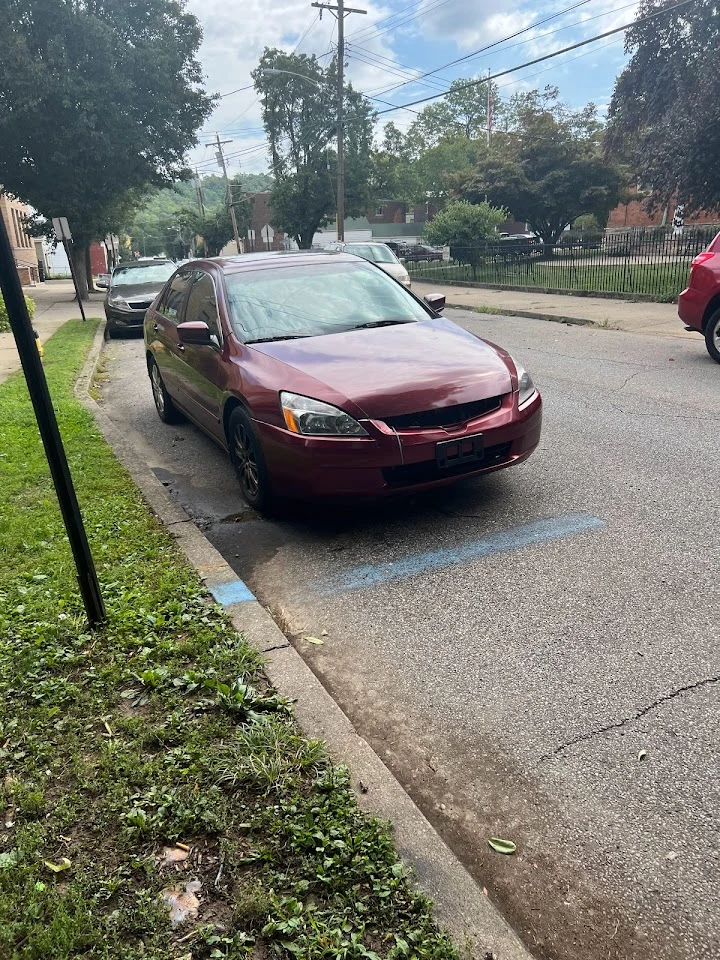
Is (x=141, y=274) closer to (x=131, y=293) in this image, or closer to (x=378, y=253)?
(x=131, y=293)

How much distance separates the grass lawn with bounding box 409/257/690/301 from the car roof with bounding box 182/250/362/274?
1263 cm

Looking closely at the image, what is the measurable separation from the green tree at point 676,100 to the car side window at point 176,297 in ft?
48.6

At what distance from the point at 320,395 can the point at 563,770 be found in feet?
8.04

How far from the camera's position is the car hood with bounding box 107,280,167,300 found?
16.4 metres

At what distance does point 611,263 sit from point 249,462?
16214 mm

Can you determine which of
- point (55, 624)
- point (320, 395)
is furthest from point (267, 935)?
point (320, 395)

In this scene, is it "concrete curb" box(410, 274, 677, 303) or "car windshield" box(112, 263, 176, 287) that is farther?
"car windshield" box(112, 263, 176, 287)

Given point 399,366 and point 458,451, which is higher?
point 399,366

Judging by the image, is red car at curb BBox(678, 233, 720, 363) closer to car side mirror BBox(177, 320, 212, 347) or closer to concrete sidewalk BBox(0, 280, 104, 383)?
car side mirror BBox(177, 320, 212, 347)

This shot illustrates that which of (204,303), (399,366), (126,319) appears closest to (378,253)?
(126,319)

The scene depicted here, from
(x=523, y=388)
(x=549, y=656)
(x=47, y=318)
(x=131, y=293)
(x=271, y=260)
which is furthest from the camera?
(x=47, y=318)

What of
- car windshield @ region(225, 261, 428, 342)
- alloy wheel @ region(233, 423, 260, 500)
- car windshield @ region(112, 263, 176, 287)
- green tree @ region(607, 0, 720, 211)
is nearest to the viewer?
alloy wheel @ region(233, 423, 260, 500)

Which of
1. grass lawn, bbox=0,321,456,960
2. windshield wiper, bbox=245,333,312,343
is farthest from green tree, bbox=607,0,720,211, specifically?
grass lawn, bbox=0,321,456,960

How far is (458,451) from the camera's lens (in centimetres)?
435
